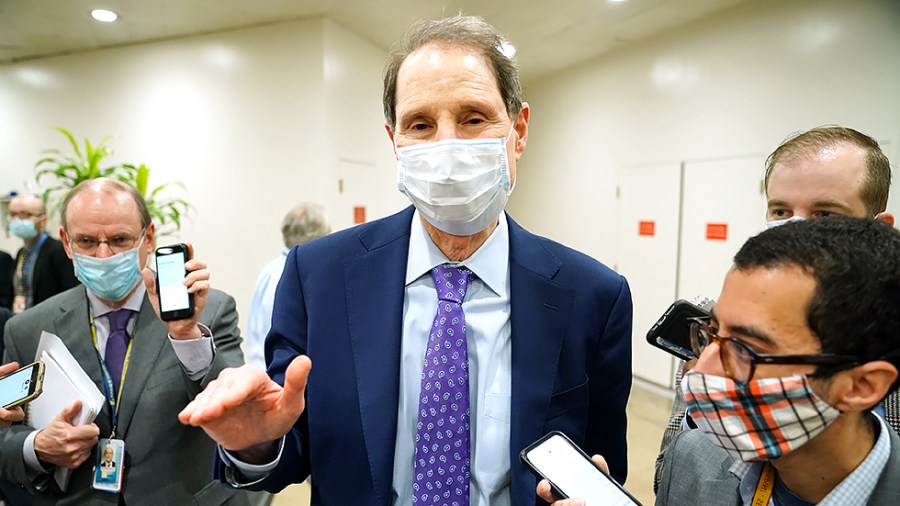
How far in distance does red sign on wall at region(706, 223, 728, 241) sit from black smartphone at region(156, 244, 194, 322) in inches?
169

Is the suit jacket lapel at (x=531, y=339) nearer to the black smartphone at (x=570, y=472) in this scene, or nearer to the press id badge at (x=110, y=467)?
the black smartphone at (x=570, y=472)

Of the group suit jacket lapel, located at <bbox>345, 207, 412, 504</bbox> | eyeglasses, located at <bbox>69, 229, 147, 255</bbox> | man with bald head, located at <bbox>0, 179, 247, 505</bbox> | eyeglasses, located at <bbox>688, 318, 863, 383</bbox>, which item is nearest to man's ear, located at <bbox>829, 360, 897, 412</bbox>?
eyeglasses, located at <bbox>688, 318, 863, 383</bbox>

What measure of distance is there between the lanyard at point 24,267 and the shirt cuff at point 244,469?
166 inches

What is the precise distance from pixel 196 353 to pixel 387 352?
2.28ft

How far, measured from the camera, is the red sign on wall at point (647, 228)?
504cm

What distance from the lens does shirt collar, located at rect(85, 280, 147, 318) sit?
5.17 ft

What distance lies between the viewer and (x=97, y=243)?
1579 mm

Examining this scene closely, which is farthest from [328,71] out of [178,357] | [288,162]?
[178,357]

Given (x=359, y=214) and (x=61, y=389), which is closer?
(x=61, y=389)

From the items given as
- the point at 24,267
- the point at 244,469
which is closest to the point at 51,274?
the point at 24,267

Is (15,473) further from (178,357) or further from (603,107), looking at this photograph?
(603,107)

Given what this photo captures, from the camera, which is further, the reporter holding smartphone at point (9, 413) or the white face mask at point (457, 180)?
the reporter holding smartphone at point (9, 413)

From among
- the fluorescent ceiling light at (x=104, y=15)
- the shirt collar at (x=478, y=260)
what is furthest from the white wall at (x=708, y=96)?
the fluorescent ceiling light at (x=104, y=15)

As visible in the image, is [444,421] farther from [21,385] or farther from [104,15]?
[104,15]
